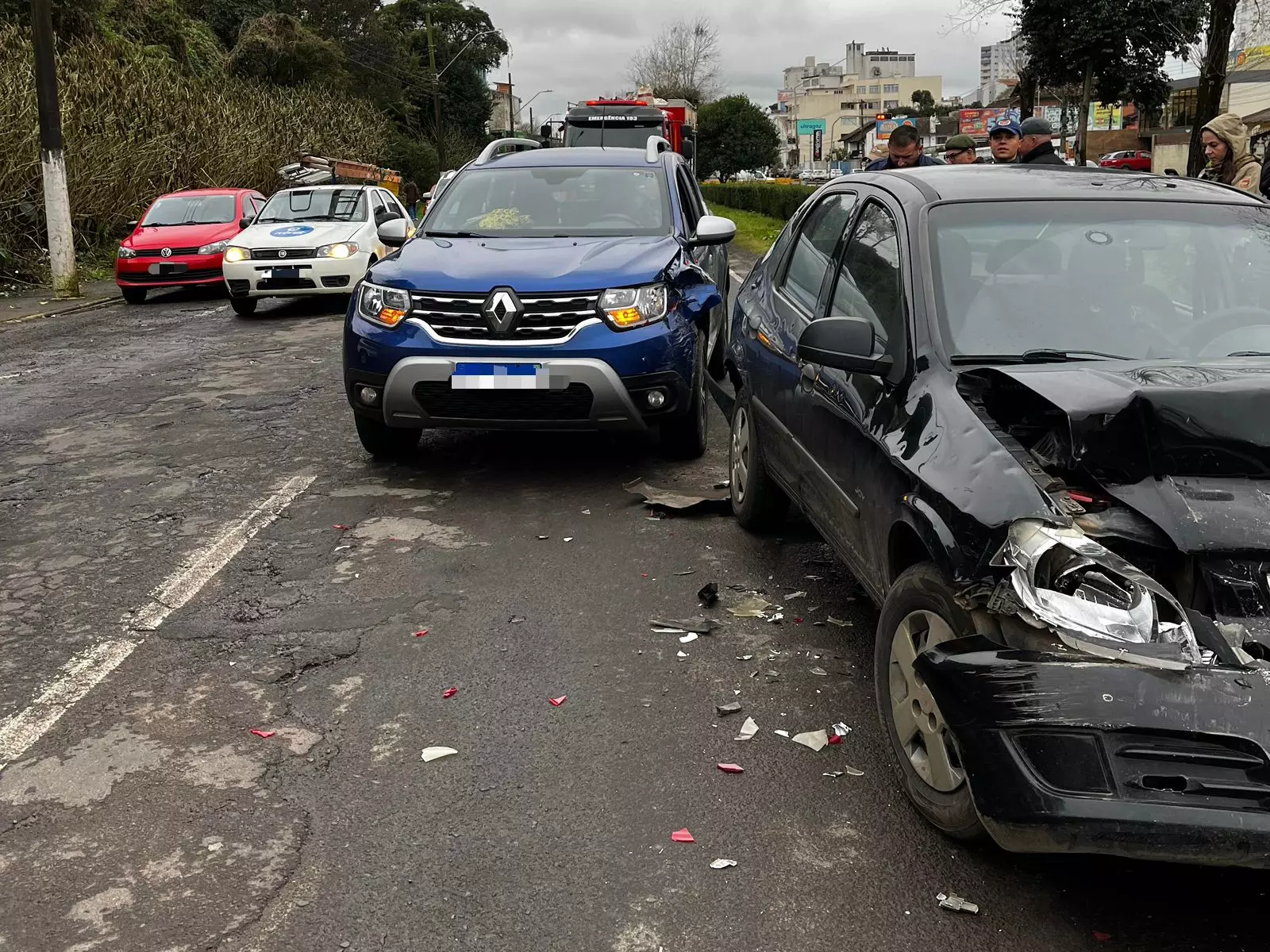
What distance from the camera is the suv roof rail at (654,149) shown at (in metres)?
8.59

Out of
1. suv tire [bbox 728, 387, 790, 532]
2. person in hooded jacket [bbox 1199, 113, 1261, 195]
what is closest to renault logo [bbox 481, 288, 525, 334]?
suv tire [bbox 728, 387, 790, 532]

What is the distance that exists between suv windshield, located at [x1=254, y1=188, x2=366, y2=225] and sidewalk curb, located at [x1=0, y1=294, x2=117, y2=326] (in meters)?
2.88

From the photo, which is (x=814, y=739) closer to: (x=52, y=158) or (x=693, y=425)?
(x=693, y=425)

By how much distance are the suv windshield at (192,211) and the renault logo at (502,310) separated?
1332 cm

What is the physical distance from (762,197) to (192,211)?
90.2 ft

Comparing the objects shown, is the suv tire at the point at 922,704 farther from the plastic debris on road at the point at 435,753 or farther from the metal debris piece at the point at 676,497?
the metal debris piece at the point at 676,497

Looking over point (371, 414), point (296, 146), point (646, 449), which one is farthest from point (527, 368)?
point (296, 146)

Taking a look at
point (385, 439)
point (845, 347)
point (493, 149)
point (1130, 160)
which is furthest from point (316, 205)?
point (1130, 160)

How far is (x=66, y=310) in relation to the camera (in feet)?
55.0

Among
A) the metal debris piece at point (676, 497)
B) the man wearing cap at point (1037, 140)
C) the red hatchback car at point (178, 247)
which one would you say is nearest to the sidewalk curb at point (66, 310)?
the red hatchback car at point (178, 247)

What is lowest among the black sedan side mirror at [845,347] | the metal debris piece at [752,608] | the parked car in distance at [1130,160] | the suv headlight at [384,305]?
the metal debris piece at [752,608]

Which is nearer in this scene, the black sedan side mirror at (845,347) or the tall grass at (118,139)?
the black sedan side mirror at (845,347)

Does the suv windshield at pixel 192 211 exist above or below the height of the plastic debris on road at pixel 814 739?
above

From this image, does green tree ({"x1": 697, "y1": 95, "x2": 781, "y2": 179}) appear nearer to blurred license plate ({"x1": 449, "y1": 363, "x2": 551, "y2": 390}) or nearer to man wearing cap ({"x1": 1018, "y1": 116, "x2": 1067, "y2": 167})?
man wearing cap ({"x1": 1018, "y1": 116, "x2": 1067, "y2": 167})
